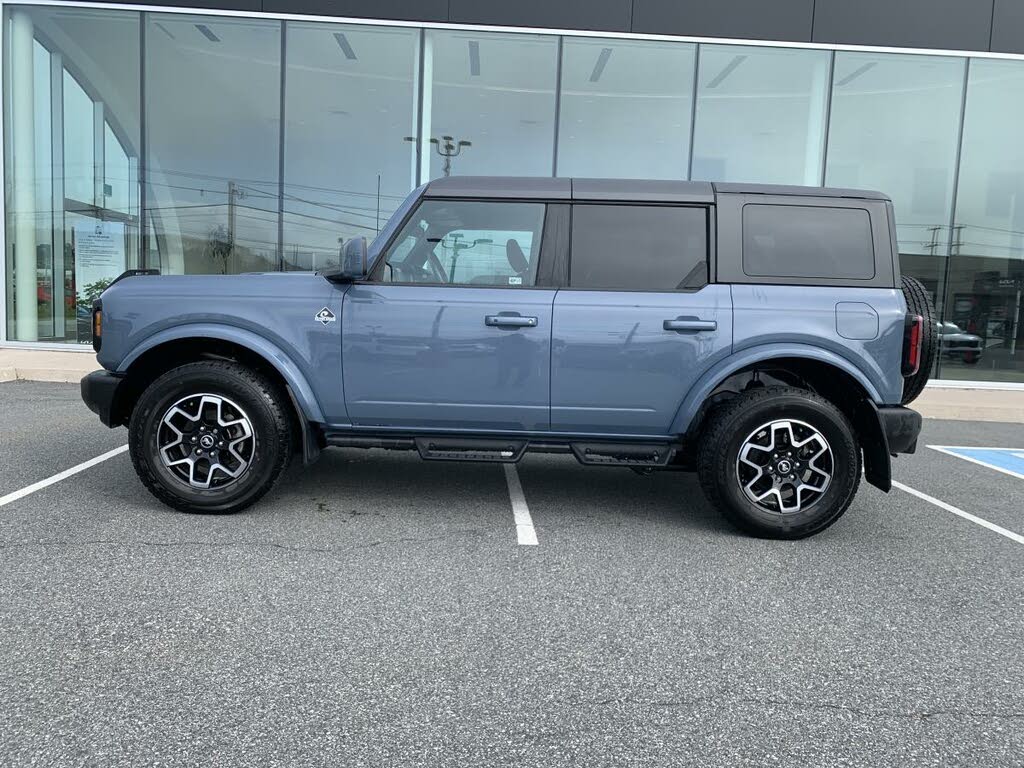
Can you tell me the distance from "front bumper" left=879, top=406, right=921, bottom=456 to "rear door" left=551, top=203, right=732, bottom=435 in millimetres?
922

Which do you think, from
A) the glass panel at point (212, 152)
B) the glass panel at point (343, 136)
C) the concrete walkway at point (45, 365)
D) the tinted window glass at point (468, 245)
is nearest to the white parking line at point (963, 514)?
the tinted window glass at point (468, 245)

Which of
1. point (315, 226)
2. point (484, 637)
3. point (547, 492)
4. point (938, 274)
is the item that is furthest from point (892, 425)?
point (315, 226)

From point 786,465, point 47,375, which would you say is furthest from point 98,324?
point 47,375

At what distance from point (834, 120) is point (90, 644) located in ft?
41.2

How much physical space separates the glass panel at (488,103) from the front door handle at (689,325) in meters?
8.58

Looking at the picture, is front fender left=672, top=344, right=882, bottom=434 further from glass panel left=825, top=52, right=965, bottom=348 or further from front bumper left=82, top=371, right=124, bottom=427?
glass panel left=825, top=52, right=965, bottom=348

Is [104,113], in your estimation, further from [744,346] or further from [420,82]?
[744,346]

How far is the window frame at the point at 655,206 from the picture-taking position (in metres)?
4.14

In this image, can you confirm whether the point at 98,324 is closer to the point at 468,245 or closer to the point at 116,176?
the point at 468,245

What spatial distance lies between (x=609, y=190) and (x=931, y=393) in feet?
27.9

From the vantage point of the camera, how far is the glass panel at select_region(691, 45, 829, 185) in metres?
11.6

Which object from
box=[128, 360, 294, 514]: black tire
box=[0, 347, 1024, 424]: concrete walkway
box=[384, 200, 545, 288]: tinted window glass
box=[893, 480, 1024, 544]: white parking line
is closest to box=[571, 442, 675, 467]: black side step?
box=[384, 200, 545, 288]: tinted window glass

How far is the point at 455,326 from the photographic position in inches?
162

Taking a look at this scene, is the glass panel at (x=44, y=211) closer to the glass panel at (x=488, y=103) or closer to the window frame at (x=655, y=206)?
the glass panel at (x=488, y=103)
